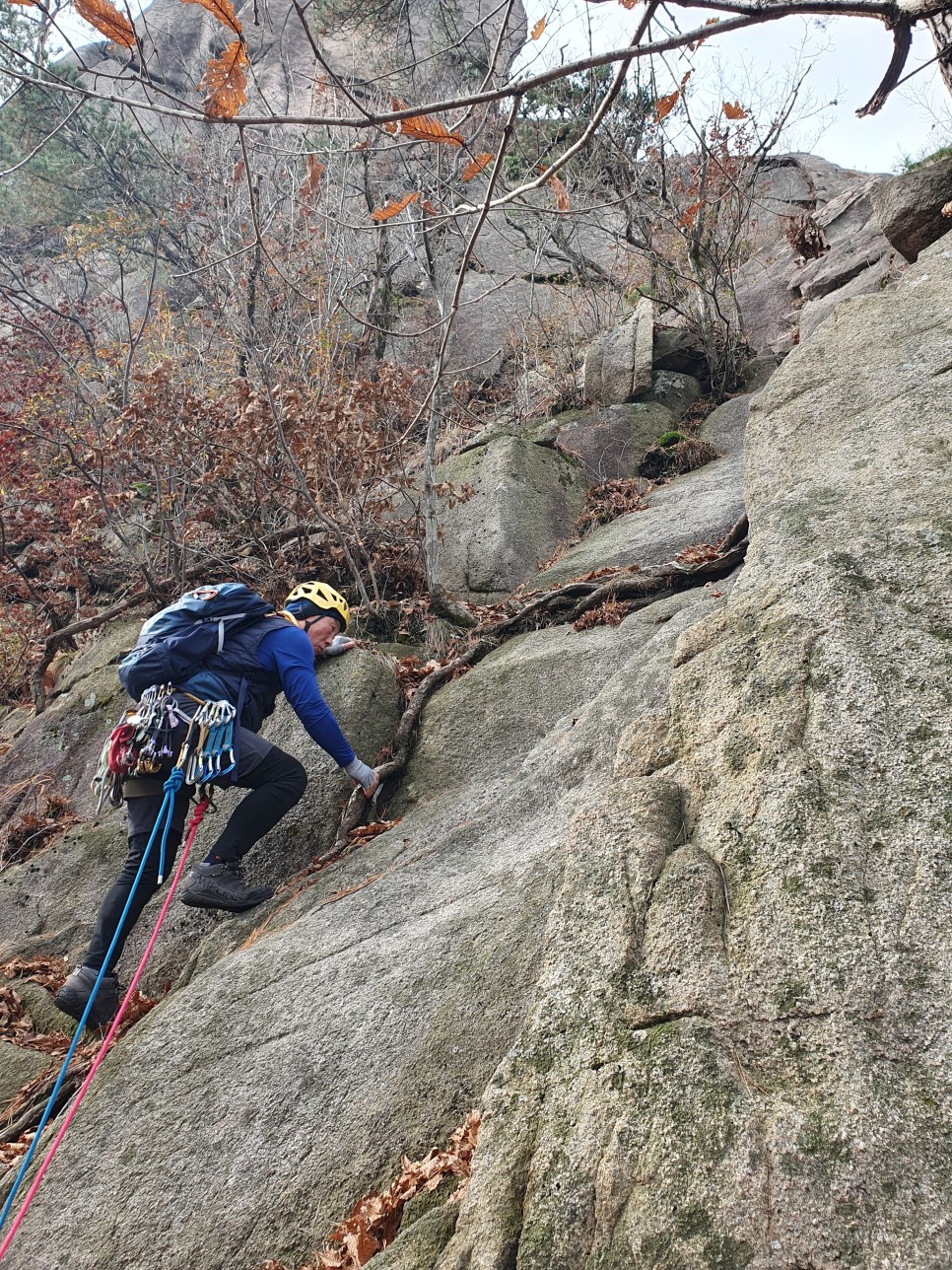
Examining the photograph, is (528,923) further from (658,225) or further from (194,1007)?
(658,225)

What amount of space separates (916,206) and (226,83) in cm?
611

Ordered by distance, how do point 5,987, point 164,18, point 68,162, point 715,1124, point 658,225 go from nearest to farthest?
point 715,1124 → point 5,987 → point 658,225 → point 68,162 → point 164,18

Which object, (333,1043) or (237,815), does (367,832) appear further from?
(333,1043)

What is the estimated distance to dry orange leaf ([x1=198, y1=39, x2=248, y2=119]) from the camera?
2.38 m

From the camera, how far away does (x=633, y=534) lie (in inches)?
333

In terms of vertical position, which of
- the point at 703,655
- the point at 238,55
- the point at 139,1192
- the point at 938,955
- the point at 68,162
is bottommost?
the point at 938,955

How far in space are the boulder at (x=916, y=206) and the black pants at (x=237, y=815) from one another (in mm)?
6020

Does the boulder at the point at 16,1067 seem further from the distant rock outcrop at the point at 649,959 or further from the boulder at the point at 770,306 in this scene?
the boulder at the point at 770,306

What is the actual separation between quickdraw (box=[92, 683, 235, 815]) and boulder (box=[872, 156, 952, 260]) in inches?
240

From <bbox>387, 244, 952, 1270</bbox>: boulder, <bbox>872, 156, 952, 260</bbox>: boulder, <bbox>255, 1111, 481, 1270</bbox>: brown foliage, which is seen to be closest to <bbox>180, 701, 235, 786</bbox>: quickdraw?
<bbox>387, 244, 952, 1270</bbox>: boulder

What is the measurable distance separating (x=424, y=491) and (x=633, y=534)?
6.62 ft

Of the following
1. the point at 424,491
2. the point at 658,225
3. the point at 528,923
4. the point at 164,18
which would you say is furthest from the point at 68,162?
the point at 528,923

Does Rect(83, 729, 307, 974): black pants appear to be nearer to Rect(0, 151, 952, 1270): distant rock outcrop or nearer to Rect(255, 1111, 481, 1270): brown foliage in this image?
Rect(0, 151, 952, 1270): distant rock outcrop

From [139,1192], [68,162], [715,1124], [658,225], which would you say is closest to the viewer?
[715,1124]
